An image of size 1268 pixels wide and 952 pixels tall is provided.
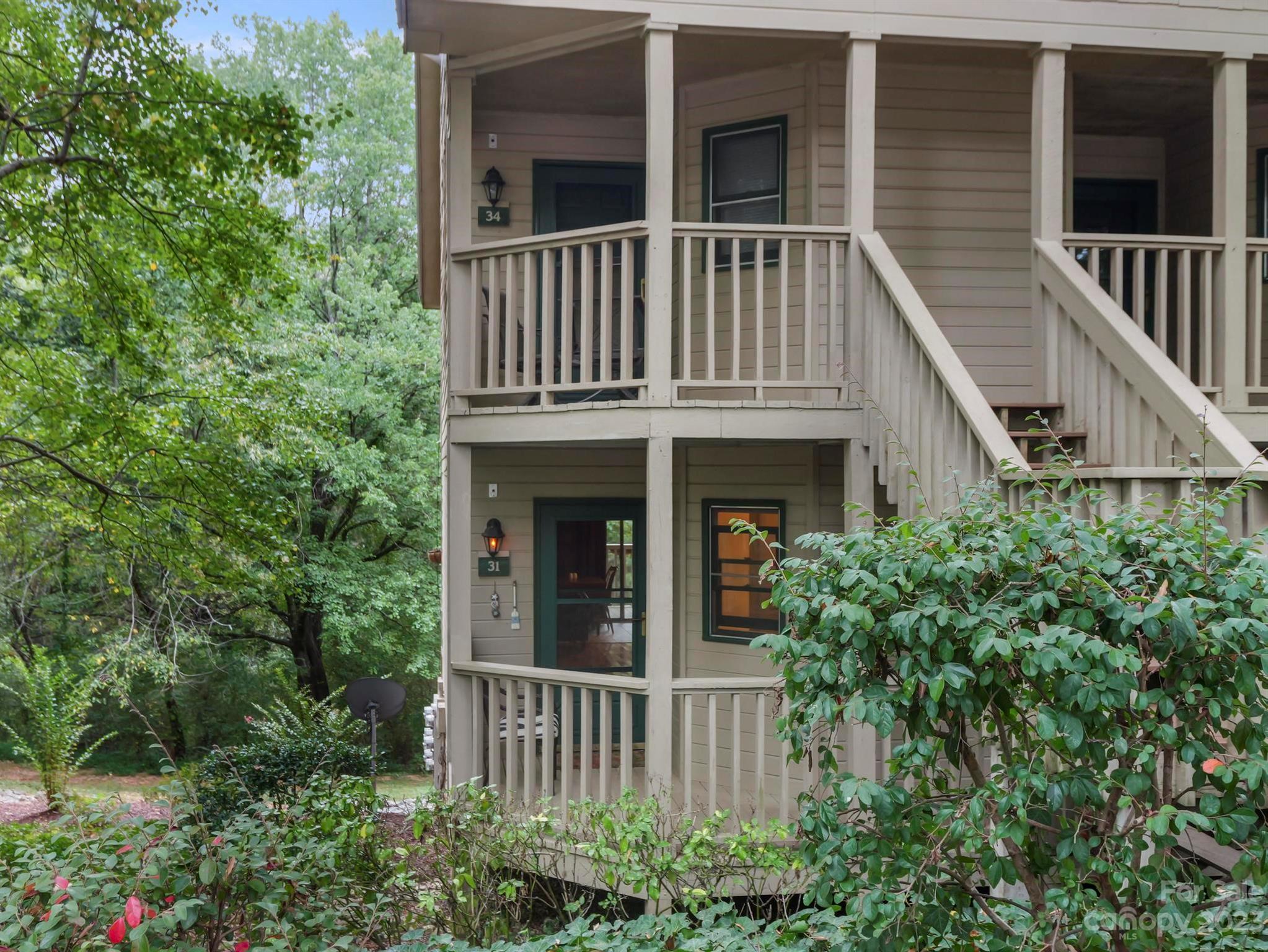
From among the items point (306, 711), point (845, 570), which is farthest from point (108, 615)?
point (845, 570)

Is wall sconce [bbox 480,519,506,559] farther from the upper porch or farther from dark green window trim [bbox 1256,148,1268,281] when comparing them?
dark green window trim [bbox 1256,148,1268,281]

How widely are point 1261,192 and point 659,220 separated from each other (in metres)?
5.20

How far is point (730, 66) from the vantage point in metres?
7.08

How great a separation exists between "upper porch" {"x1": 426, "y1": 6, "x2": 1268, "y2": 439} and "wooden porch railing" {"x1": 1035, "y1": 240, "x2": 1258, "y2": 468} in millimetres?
144

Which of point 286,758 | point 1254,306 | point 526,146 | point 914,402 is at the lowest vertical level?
point 286,758

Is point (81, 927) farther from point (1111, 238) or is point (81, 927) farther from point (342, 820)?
point (1111, 238)

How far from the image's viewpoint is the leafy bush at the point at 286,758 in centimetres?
887

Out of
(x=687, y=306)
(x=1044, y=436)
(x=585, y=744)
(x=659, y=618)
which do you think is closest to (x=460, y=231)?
(x=687, y=306)

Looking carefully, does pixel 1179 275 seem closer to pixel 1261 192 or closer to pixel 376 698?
pixel 1261 192

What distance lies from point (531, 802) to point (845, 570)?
3647mm

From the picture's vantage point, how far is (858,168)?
5.85 m

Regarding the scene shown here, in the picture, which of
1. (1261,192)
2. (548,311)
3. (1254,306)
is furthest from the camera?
(1261,192)

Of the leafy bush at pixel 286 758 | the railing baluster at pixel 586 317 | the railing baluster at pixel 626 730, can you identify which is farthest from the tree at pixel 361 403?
the railing baluster at pixel 626 730

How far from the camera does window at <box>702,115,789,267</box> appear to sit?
7.22 m
